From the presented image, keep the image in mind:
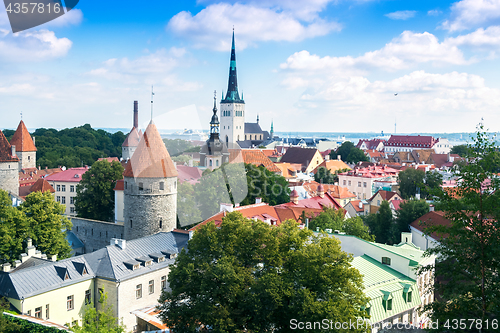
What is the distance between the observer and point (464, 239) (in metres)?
11.6

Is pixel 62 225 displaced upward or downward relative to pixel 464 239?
downward

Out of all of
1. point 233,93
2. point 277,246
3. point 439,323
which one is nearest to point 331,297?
point 277,246

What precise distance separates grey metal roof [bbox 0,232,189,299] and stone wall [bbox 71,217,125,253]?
6.44 meters

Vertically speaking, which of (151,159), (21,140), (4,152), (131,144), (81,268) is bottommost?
(81,268)

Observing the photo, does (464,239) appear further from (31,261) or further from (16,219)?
(16,219)

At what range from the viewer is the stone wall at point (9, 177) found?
4366cm

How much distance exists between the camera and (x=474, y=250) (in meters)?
11.6

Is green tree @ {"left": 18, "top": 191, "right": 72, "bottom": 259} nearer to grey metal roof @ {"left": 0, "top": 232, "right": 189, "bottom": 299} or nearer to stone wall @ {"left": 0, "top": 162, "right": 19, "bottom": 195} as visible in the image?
grey metal roof @ {"left": 0, "top": 232, "right": 189, "bottom": 299}

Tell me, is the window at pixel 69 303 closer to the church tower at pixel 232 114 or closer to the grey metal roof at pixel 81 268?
the grey metal roof at pixel 81 268

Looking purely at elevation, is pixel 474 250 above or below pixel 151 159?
below

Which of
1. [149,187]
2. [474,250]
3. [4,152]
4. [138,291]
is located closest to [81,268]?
[138,291]

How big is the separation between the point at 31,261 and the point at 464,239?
19688 mm

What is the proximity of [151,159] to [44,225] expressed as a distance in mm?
6937

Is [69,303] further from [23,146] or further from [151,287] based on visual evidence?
[23,146]
